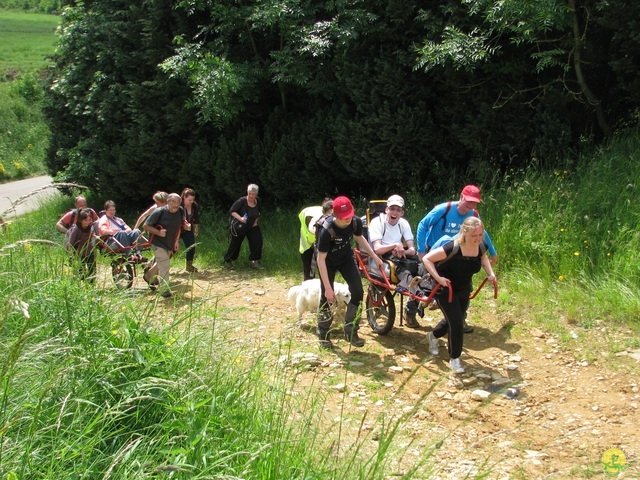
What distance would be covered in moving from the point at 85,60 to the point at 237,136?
4.81 meters

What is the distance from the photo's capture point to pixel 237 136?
49.1 feet

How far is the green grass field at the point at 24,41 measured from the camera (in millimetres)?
45812

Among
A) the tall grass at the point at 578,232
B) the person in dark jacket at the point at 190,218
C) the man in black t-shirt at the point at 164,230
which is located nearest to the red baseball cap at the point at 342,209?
the tall grass at the point at 578,232

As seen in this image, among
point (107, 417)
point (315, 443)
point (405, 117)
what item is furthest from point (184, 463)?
point (405, 117)

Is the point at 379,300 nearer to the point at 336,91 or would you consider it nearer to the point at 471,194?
the point at 471,194

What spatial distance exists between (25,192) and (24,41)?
37632 millimetres

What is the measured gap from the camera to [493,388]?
22.9ft

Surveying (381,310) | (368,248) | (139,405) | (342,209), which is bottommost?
(381,310)

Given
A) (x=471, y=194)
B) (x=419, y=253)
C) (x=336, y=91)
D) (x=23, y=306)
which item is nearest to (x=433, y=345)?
(x=419, y=253)

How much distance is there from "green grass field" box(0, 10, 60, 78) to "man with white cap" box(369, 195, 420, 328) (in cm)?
3582

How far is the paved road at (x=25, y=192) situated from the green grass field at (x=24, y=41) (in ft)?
49.9

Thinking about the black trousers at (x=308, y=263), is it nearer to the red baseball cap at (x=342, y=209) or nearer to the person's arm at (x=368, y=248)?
the person's arm at (x=368, y=248)

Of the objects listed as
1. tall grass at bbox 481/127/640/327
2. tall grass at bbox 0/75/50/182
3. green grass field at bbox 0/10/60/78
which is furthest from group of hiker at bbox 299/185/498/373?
green grass field at bbox 0/10/60/78

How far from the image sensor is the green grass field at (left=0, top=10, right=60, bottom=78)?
45812mm
